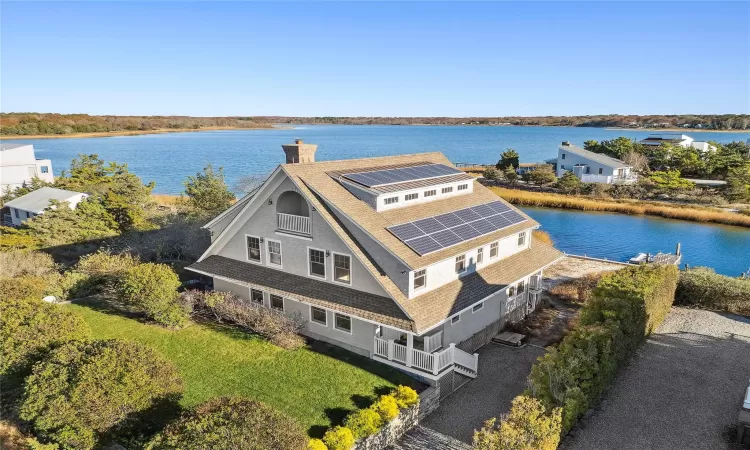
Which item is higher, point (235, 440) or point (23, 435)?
point (235, 440)

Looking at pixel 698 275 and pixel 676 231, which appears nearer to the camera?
pixel 698 275

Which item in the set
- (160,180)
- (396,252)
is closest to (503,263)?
(396,252)

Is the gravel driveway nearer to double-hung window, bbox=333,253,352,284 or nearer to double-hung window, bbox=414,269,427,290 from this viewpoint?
double-hung window, bbox=414,269,427,290

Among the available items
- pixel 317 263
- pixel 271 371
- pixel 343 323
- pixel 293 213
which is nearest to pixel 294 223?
pixel 293 213

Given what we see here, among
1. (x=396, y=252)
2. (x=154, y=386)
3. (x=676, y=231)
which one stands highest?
(x=396, y=252)

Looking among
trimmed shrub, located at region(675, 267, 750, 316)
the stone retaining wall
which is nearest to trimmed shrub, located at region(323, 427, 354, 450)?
the stone retaining wall

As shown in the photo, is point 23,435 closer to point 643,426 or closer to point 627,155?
point 643,426

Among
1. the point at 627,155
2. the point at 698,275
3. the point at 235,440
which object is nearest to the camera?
the point at 235,440

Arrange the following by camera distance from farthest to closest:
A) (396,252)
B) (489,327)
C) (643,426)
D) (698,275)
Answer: (698,275)
(489,327)
(396,252)
(643,426)
